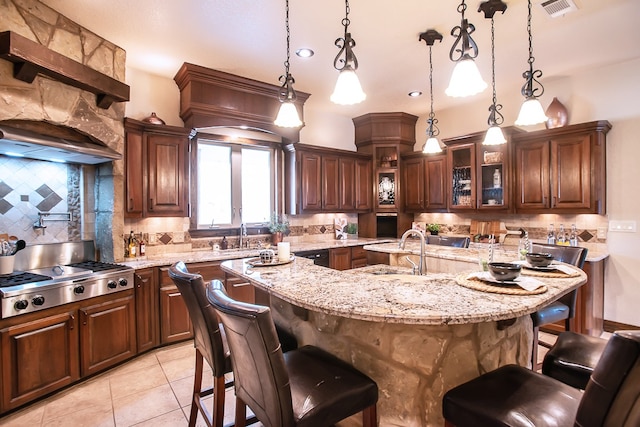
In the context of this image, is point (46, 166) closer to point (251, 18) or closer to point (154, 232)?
point (154, 232)

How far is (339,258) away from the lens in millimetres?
4816

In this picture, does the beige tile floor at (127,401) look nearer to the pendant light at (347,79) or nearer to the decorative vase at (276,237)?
the decorative vase at (276,237)

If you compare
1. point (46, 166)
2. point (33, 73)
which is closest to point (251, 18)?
point (33, 73)

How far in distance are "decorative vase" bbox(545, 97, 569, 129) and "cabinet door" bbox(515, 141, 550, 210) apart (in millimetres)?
263

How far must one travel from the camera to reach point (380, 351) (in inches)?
62.2

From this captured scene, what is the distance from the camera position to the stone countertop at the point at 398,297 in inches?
50.6

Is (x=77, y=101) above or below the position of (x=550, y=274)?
above

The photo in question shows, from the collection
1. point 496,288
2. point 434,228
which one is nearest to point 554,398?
point 496,288

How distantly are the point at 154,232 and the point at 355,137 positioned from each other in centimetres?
364

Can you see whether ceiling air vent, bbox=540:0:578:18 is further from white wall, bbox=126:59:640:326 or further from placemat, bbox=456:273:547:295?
placemat, bbox=456:273:547:295

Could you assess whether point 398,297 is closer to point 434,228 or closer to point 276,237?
point 276,237

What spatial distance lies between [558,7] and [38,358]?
4847 millimetres

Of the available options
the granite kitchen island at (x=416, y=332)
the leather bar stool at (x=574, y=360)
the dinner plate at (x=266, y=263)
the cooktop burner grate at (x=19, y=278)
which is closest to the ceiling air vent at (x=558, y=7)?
the granite kitchen island at (x=416, y=332)

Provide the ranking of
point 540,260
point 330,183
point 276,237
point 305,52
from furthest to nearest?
point 330,183
point 276,237
point 305,52
point 540,260
